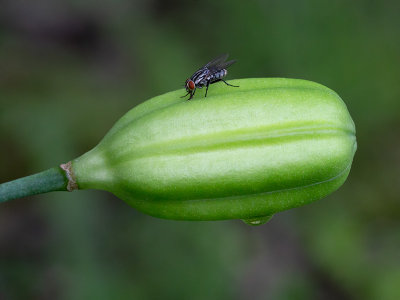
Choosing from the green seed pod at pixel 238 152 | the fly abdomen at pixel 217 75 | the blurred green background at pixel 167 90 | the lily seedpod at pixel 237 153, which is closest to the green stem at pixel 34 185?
the lily seedpod at pixel 237 153

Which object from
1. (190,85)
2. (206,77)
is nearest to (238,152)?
(190,85)

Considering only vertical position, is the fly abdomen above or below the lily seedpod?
above

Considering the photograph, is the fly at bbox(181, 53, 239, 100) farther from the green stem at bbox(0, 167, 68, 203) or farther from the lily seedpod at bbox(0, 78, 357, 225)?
the green stem at bbox(0, 167, 68, 203)

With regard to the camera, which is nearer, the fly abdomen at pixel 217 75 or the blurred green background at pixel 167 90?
the fly abdomen at pixel 217 75

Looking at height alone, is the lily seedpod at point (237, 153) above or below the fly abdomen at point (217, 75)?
below

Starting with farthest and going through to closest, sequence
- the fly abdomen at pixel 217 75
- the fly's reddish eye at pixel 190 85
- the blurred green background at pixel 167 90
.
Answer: the blurred green background at pixel 167 90, the fly abdomen at pixel 217 75, the fly's reddish eye at pixel 190 85

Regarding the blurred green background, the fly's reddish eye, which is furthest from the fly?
the blurred green background

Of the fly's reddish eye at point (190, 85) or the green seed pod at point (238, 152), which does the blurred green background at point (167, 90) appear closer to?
the fly's reddish eye at point (190, 85)
